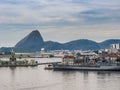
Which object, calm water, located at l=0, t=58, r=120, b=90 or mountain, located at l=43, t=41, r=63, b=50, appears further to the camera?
mountain, located at l=43, t=41, r=63, b=50

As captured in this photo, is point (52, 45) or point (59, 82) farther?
point (52, 45)

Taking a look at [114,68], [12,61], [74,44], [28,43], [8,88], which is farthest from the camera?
[74,44]

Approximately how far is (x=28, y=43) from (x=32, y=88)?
155 meters

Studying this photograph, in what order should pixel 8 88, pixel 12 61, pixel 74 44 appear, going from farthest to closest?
pixel 74 44
pixel 12 61
pixel 8 88

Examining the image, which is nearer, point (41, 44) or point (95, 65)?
point (95, 65)

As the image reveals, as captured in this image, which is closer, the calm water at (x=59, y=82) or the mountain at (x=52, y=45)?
the calm water at (x=59, y=82)

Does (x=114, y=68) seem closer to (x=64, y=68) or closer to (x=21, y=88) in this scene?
(x=64, y=68)

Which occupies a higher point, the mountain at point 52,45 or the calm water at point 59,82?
the mountain at point 52,45

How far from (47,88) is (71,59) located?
41.1 meters

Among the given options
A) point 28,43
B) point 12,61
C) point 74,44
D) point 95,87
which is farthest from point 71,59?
point 74,44

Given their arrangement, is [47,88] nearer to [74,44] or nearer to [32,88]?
[32,88]

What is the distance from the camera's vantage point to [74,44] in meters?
199

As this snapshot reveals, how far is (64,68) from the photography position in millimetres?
59594

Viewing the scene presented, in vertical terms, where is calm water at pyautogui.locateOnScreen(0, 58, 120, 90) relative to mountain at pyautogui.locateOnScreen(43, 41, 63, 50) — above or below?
below
